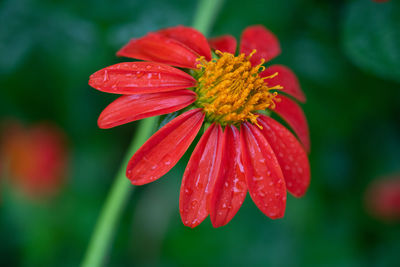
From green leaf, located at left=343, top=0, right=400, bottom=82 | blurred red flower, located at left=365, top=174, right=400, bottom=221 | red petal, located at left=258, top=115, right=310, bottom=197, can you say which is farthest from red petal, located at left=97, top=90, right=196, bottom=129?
blurred red flower, located at left=365, top=174, right=400, bottom=221

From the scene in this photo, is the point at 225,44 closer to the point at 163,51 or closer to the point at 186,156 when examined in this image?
the point at 163,51

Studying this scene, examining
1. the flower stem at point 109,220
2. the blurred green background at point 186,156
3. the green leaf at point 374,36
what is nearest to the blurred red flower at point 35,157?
the blurred green background at point 186,156

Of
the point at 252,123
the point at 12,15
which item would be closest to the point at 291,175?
the point at 252,123

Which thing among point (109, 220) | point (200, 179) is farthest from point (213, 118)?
point (109, 220)

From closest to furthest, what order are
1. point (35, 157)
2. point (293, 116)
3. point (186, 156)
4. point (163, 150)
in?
point (163, 150), point (293, 116), point (186, 156), point (35, 157)

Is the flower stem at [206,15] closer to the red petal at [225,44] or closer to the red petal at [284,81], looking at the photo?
the red petal at [225,44]

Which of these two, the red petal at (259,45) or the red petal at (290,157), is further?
the red petal at (259,45)

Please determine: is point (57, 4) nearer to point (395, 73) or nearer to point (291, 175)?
point (291, 175)
